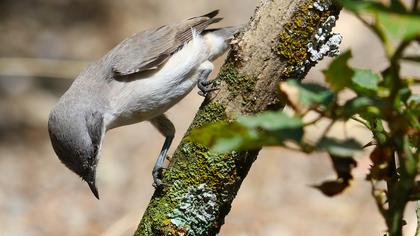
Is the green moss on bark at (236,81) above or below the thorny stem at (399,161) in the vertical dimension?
below

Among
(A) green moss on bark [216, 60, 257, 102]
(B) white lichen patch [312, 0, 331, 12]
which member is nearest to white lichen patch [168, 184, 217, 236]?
(A) green moss on bark [216, 60, 257, 102]

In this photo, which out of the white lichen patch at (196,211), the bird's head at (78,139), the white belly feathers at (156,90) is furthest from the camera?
the white belly feathers at (156,90)

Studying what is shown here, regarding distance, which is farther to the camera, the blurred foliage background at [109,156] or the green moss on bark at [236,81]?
the blurred foliage background at [109,156]

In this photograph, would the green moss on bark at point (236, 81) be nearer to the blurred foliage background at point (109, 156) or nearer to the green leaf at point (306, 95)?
the green leaf at point (306, 95)

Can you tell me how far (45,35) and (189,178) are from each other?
18.4 feet

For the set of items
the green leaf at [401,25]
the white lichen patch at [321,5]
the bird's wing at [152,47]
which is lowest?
the bird's wing at [152,47]

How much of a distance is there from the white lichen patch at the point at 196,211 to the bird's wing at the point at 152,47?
165 cm

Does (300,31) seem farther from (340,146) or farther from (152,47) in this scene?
(152,47)

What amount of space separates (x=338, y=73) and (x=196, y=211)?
1.34m

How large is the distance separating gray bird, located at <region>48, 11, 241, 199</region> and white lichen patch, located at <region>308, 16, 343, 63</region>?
4.50 ft

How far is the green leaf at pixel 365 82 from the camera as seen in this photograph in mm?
1082

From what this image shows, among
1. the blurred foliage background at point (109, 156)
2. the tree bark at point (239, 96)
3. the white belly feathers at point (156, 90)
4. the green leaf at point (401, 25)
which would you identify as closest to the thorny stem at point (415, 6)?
the green leaf at point (401, 25)

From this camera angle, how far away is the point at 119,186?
20.3ft

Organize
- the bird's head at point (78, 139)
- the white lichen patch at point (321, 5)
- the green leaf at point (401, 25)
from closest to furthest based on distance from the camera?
1. the green leaf at point (401, 25)
2. the white lichen patch at point (321, 5)
3. the bird's head at point (78, 139)
